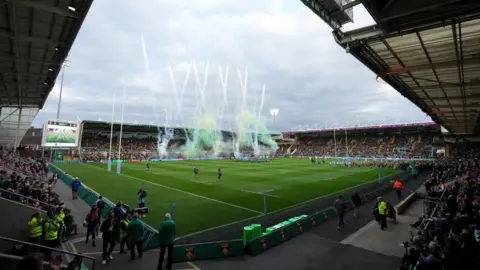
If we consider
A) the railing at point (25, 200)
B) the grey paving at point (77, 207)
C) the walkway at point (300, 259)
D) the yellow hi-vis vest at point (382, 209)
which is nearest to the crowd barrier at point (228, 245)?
the walkway at point (300, 259)

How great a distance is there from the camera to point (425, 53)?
894 centimetres

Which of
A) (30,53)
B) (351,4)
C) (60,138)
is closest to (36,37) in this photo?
(30,53)

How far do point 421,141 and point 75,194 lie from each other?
84.6 metres

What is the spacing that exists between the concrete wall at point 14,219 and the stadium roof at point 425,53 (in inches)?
523

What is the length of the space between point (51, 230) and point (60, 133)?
48.5 metres

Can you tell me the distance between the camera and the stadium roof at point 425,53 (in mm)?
7070

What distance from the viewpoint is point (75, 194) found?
18.3m

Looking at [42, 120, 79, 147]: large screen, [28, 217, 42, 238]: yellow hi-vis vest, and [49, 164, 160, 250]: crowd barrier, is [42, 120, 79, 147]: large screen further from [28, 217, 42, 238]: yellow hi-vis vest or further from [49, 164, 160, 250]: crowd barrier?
[28, 217, 42, 238]: yellow hi-vis vest

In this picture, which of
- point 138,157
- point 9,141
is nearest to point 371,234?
point 9,141

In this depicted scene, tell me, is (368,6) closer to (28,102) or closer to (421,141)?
(28,102)

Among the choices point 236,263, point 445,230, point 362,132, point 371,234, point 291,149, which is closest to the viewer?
point 445,230

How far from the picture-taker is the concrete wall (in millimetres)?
10172

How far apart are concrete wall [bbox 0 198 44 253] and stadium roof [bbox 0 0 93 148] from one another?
22.7 ft

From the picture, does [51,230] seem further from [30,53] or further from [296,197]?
[296,197]
